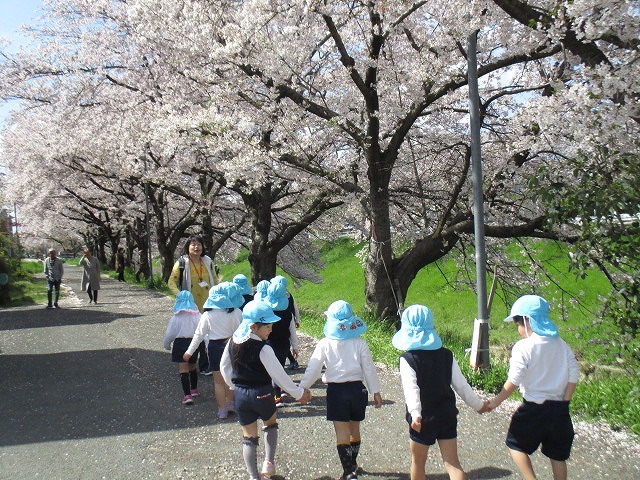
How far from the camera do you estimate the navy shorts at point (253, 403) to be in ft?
13.6

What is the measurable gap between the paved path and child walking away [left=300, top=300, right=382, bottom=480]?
0.32m

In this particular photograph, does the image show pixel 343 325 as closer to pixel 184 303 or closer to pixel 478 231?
pixel 184 303

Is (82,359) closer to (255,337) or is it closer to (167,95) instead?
(255,337)

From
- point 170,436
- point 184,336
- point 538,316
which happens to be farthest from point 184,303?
point 538,316

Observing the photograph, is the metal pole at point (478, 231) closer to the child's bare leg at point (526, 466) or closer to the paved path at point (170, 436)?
the paved path at point (170, 436)

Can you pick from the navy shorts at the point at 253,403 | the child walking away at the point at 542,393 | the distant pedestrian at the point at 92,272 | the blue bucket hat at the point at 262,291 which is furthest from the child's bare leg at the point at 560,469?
the distant pedestrian at the point at 92,272

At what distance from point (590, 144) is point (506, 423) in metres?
2.99

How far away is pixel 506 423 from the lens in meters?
5.33

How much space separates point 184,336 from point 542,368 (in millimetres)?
3856

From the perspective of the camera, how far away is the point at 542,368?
12.1 ft

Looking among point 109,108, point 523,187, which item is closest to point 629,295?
point 523,187

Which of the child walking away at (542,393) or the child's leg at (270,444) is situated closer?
the child walking away at (542,393)

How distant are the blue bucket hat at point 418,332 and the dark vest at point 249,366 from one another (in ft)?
3.45

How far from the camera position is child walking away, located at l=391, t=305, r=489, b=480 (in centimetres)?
366
